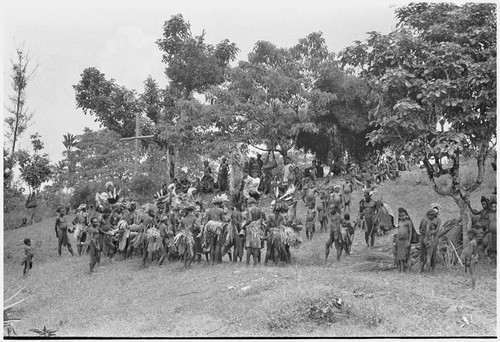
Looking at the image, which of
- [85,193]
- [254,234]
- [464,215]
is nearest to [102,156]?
[85,193]

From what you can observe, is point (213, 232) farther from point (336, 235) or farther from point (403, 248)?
point (403, 248)

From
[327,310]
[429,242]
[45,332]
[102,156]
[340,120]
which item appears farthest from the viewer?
[102,156]

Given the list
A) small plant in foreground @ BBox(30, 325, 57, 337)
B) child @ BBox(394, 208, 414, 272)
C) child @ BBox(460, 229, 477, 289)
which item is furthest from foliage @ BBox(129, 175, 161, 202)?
child @ BBox(460, 229, 477, 289)

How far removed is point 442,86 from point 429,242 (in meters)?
3.10

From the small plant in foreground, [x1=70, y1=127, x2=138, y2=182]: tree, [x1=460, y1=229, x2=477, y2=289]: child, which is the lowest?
the small plant in foreground

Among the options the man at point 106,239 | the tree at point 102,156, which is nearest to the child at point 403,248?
the man at point 106,239

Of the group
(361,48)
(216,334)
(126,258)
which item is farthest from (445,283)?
(126,258)

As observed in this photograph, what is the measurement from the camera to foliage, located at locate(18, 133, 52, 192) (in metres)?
15.6

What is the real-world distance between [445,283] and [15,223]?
12303mm

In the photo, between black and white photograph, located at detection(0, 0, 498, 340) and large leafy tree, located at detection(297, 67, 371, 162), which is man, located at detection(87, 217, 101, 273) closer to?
black and white photograph, located at detection(0, 0, 498, 340)

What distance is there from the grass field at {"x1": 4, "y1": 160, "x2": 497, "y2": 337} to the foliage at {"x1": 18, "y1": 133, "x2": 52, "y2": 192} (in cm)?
280

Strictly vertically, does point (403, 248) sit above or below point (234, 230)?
below

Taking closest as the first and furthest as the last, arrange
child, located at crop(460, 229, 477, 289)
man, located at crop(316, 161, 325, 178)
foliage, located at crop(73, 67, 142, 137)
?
child, located at crop(460, 229, 477, 289) < foliage, located at crop(73, 67, 142, 137) < man, located at crop(316, 161, 325, 178)

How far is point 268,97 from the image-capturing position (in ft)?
68.1
